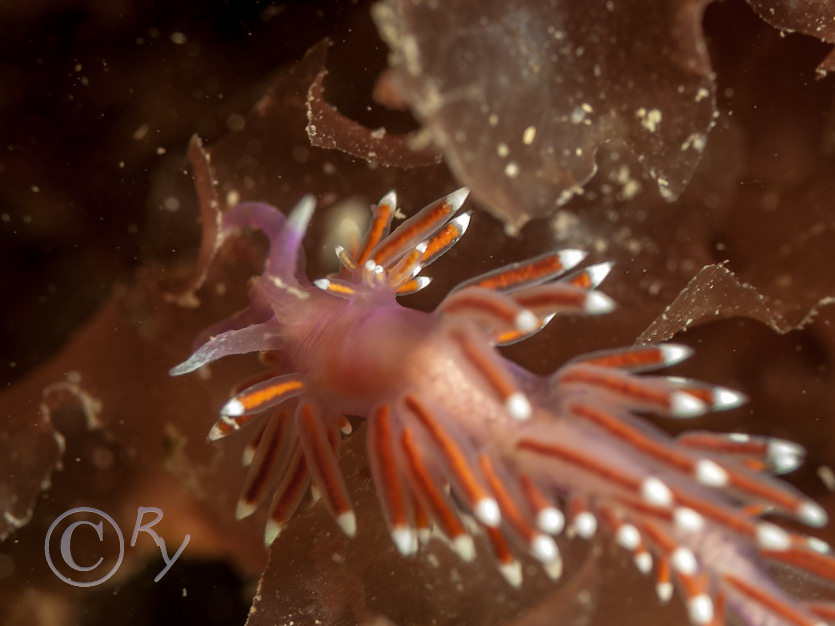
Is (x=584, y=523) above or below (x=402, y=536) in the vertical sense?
below

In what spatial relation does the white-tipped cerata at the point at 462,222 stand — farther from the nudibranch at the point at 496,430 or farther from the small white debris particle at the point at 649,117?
the small white debris particle at the point at 649,117

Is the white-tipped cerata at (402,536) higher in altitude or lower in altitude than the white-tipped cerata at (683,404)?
higher

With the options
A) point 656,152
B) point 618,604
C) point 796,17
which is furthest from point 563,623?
point 796,17

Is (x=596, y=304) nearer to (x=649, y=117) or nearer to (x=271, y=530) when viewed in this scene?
(x=649, y=117)

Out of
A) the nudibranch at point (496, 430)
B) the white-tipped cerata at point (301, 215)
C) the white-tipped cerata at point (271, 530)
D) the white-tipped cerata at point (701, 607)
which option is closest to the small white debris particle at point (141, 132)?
the nudibranch at point (496, 430)

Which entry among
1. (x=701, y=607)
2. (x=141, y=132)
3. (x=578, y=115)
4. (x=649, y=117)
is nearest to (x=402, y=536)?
(x=701, y=607)

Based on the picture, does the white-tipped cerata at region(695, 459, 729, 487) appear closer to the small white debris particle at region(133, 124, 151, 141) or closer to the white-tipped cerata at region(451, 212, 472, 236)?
the white-tipped cerata at region(451, 212, 472, 236)

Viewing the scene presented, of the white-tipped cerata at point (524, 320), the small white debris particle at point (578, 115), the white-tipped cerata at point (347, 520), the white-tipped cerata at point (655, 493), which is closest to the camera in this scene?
the white-tipped cerata at point (655, 493)
